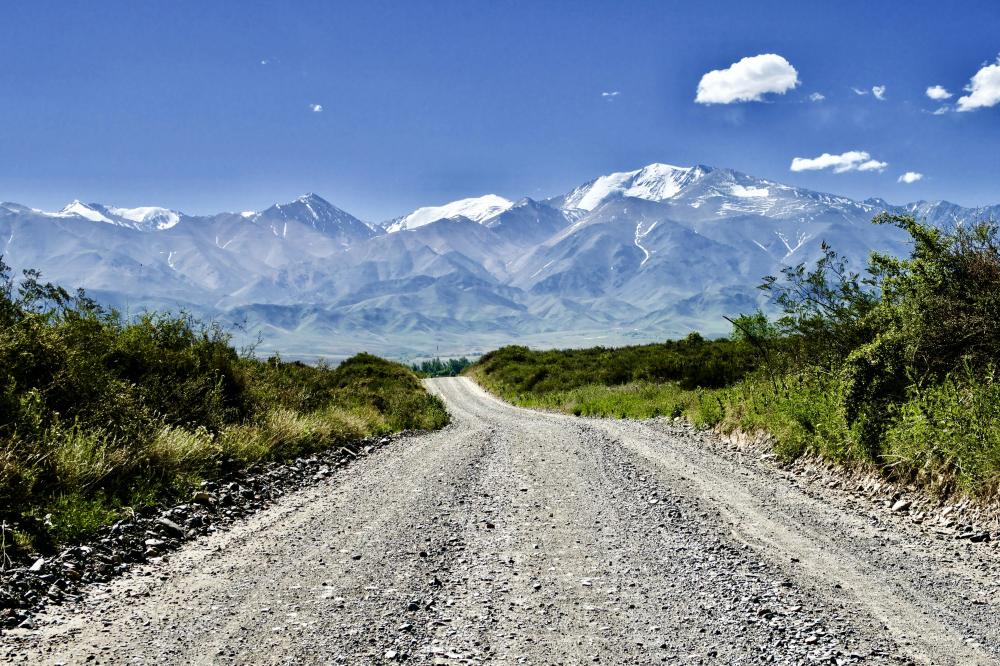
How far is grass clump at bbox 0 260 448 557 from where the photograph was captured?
7039 millimetres

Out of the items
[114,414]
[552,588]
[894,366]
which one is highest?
[894,366]

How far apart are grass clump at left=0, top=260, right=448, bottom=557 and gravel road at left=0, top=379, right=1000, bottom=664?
1686 mm

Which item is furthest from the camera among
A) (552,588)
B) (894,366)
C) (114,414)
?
(894,366)

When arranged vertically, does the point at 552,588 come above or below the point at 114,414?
below

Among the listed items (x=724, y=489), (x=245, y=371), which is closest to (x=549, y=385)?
(x=245, y=371)

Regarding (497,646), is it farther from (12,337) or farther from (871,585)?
(12,337)

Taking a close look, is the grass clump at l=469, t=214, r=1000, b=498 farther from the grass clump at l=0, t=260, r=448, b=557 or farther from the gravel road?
the grass clump at l=0, t=260, r=448, b=557

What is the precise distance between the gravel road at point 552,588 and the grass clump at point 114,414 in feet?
5.53

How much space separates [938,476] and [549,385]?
30.1 meters

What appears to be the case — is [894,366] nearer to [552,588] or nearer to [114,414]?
[552,588]

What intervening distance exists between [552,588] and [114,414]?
7754mm

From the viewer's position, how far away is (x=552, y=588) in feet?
18.1

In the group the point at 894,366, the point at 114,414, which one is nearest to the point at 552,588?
the point at 894,366

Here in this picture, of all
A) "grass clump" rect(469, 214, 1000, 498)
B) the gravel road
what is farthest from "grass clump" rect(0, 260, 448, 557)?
"grass clump" rect(469, 214, 1000, 498)
